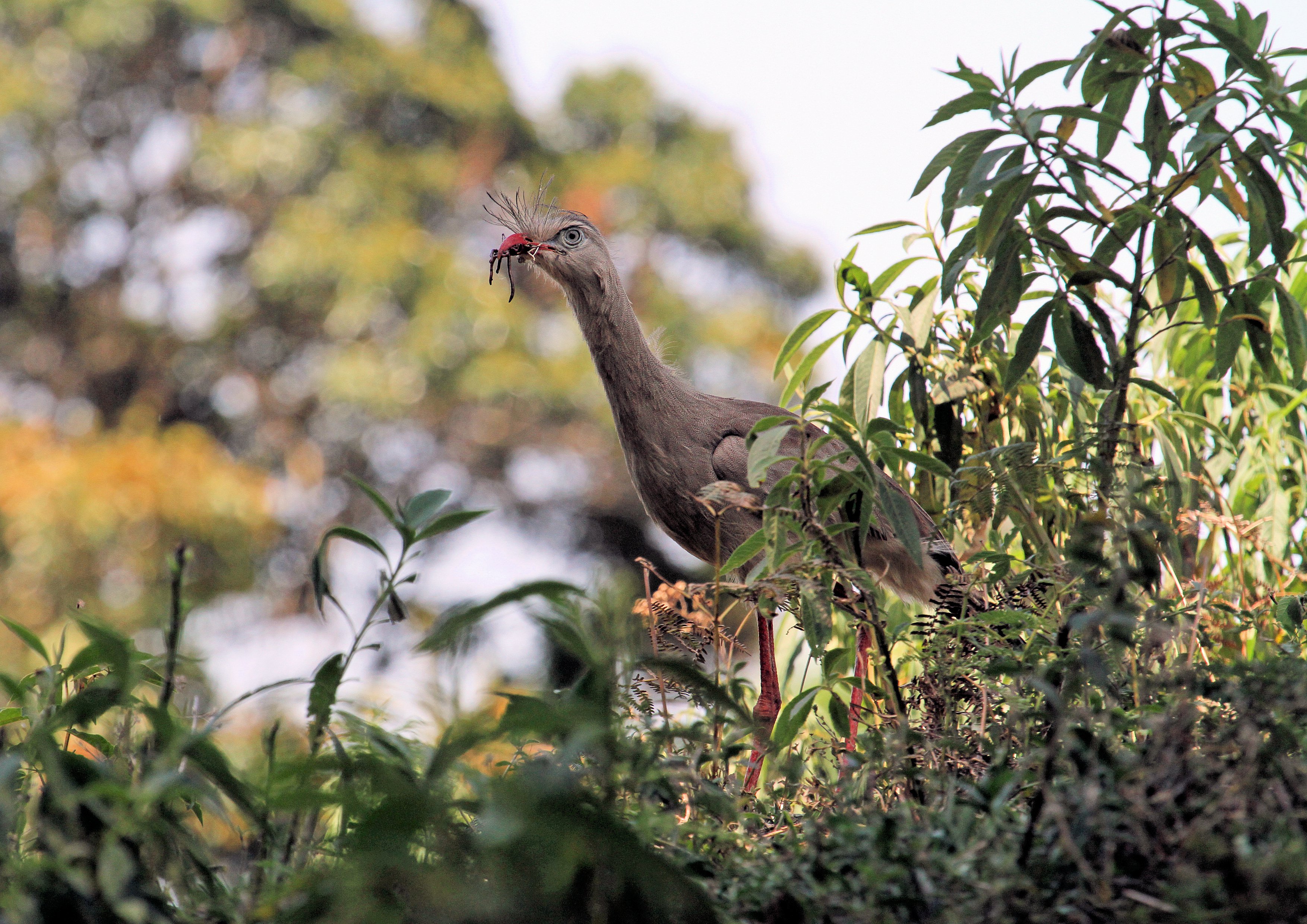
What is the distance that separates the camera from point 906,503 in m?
1.51

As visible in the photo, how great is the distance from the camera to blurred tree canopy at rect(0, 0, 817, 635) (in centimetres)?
931

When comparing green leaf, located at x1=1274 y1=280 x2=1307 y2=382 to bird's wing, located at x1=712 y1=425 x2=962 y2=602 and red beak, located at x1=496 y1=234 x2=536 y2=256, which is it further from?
red beak, located at x1=496 y1=234 x2=536 y2=256

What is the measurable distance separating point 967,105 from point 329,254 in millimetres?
8511

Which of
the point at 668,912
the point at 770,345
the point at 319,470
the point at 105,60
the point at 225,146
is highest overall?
the point at 105,60

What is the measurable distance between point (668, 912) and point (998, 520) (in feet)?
3.45

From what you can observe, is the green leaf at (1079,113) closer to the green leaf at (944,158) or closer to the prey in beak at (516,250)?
the green leaf at (944,158)

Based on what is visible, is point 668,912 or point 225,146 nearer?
point 668,912

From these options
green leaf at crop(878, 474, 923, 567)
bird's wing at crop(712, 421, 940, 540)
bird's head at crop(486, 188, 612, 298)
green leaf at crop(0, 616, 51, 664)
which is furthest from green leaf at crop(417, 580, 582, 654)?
bird's head at crop(486, 188, 612, 298)

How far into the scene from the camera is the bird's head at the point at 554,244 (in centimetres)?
274

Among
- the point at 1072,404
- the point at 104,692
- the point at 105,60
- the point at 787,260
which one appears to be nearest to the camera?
the point at 104,692

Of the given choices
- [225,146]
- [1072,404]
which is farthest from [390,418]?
[1072,404]

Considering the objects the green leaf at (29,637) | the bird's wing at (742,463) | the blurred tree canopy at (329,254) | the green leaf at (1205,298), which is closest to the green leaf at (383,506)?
the green leaf at (29,637)

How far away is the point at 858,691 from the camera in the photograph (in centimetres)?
203

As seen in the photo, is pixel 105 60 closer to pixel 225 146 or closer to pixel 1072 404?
pixel 225 146
